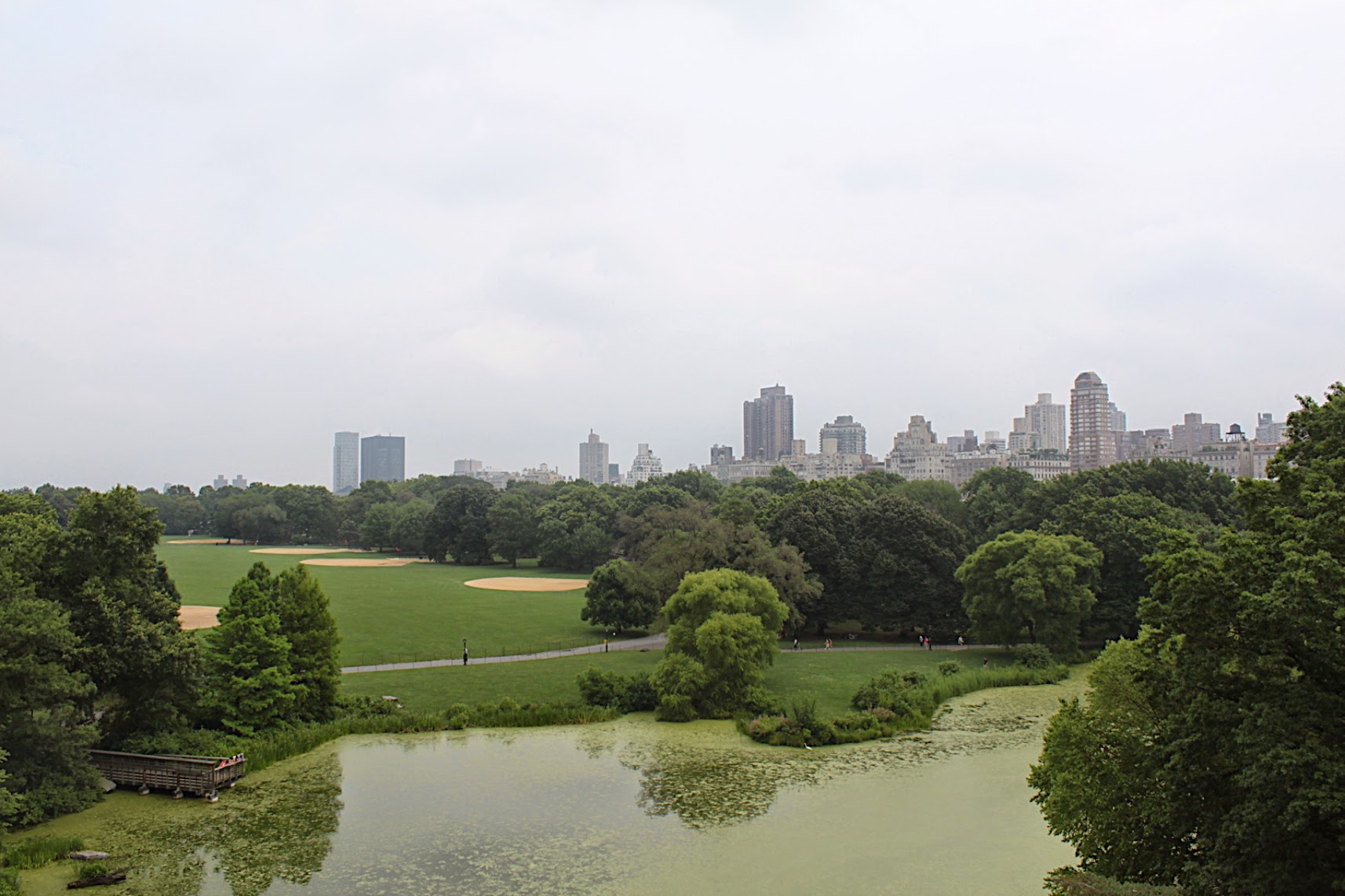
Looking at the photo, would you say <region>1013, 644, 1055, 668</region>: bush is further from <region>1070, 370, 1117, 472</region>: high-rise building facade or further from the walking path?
<region>1070, 370, 1117, 472</region>: high-rise building facade

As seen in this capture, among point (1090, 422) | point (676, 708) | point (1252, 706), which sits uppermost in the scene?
point (1090, 422)

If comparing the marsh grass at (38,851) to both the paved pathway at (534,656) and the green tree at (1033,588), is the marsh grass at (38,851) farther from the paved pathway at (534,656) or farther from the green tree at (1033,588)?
the green tree at (1033,588)

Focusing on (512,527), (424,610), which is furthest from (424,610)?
(512,527)

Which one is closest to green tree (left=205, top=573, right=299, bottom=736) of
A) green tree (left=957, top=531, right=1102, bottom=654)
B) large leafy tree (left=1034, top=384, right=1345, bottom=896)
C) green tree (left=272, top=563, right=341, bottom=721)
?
green tree (left=272, top=563, right=341, bottom=721)

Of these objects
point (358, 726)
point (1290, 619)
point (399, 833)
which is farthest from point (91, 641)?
point (1290, 619)

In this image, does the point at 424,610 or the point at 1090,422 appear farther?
the point at 1090,422

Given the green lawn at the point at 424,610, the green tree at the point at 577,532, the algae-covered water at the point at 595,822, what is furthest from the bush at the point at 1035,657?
the green tree at the point at 577,532

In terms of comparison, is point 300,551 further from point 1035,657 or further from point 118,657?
point 1035,657
